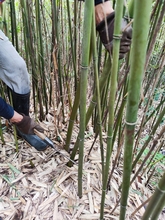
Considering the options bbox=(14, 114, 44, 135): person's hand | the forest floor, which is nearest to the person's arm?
bbox=(14, 114, 44, 135): person's hand

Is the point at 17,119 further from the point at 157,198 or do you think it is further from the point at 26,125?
the point at 157,198

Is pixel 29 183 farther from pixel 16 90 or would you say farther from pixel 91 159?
pixel 16 90

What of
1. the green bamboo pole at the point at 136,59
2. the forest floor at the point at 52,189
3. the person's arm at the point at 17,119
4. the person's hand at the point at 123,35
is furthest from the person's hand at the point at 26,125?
the green bamboo pole at the point at 136,59

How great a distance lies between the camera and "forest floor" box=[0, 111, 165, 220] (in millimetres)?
838

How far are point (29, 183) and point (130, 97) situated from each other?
2.46 ft

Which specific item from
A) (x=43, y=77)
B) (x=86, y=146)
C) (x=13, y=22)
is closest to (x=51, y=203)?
(x=86, y=146)

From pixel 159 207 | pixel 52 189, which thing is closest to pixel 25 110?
pixel 52 189

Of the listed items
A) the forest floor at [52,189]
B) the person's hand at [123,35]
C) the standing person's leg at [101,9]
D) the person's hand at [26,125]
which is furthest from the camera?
the person's hand at [26,125]

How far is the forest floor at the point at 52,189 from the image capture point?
0.84m

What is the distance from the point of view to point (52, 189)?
0.92 meters

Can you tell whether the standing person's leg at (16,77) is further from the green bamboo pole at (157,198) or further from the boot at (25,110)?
the green bamboo pole at (157,198)

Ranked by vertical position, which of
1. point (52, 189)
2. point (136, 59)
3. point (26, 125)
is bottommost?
point (52, 189)

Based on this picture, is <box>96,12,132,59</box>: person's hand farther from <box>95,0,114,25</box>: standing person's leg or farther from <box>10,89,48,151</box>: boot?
<box>10,89,48,151</box>: boot

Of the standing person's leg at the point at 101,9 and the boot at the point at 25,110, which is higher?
the standing person's leg at the point at 101,9
